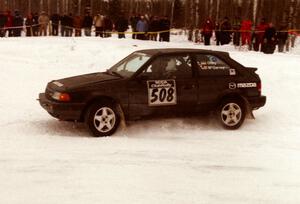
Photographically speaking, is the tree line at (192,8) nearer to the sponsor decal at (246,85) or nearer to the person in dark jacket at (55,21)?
the person in dark jacket at (55,21)

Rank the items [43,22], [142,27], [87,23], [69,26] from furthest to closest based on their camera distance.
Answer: [69,26] < [43,22] < [87,23] < [142,27]

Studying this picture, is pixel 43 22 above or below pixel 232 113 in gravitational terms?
above

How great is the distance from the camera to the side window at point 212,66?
9.17m

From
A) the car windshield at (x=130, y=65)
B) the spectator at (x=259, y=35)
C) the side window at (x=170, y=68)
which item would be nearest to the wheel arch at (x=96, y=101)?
the car windshield at (x=130, y=65)

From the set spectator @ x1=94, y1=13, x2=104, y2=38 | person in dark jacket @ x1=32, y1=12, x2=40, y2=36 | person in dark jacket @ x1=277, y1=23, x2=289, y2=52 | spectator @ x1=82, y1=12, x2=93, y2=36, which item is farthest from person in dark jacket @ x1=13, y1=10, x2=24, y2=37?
person in dark jacket @ x1=277, y1=23, x2=289, y2=52

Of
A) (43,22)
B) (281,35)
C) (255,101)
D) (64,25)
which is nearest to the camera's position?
(255,101)

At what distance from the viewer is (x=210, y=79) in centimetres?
916

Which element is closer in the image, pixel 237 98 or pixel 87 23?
pixel 237 98

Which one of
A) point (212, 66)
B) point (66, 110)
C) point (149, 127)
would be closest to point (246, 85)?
point (212, 66)

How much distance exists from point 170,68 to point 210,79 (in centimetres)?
83

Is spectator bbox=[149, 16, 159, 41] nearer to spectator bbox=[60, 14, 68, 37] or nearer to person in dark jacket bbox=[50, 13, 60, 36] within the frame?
spectator bbox=[60, 14, 68, 37]

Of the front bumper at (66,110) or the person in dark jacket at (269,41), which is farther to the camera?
the person in dark jacket at (269,41)

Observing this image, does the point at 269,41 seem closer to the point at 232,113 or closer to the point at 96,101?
the point at 232,113

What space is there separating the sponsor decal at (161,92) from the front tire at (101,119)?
749mm
